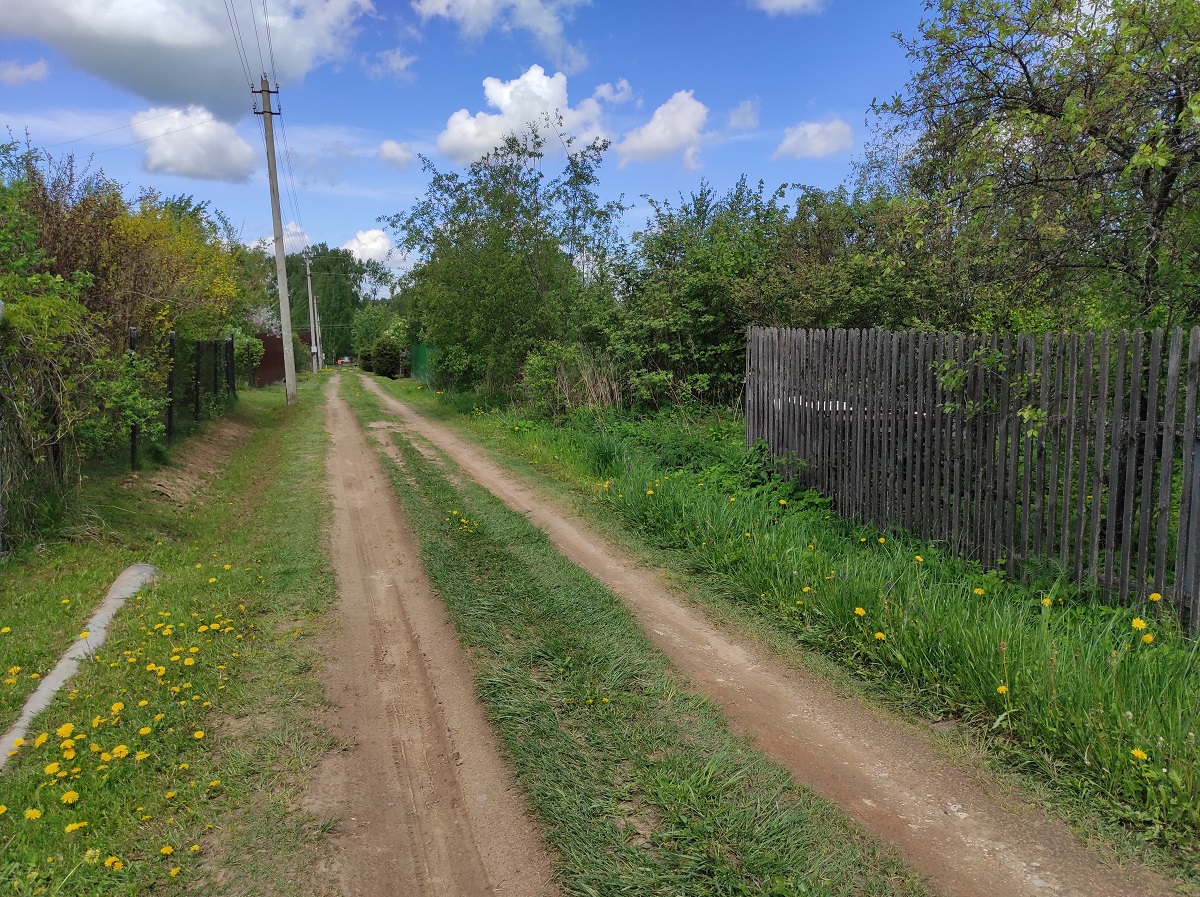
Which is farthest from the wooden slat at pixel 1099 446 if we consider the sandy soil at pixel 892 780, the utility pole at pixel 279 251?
the utility pole at pixel 279 251

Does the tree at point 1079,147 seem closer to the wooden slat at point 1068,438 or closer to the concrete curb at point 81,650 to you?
the wooden slat at point 1068,438

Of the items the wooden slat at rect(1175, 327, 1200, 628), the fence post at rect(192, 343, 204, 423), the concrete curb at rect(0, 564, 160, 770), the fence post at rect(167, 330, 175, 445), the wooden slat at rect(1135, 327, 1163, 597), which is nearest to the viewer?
the concrete curb at rect(0, 564, 160, 770)

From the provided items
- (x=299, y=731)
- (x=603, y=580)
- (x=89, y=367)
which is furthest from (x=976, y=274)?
(x=89, y=367)

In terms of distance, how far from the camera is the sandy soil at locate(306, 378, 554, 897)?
2844mm

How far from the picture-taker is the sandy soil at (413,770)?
2.84 m

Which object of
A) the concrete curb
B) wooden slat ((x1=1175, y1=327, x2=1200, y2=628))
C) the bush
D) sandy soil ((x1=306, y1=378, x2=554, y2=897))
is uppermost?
the bush

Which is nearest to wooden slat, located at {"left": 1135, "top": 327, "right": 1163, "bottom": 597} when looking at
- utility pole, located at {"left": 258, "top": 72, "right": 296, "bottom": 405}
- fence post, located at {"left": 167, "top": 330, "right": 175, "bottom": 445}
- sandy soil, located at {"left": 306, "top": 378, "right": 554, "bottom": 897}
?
sandy soil, located at {"left": 306, "top": 378, "right": 554, "bottom": 897}

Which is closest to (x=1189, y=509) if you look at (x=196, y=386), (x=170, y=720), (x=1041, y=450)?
(x=1041, y=450)

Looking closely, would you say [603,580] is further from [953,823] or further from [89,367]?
[89,367]

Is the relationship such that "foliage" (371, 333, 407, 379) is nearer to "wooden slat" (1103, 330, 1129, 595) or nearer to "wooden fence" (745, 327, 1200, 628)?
"wooden fence" (745, 327, 1200, 628)

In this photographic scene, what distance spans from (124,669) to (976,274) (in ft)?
33.6

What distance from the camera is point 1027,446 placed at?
5.38 meters

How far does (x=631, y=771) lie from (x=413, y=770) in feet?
3.42

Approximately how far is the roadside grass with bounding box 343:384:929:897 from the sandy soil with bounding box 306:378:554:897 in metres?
0.13
